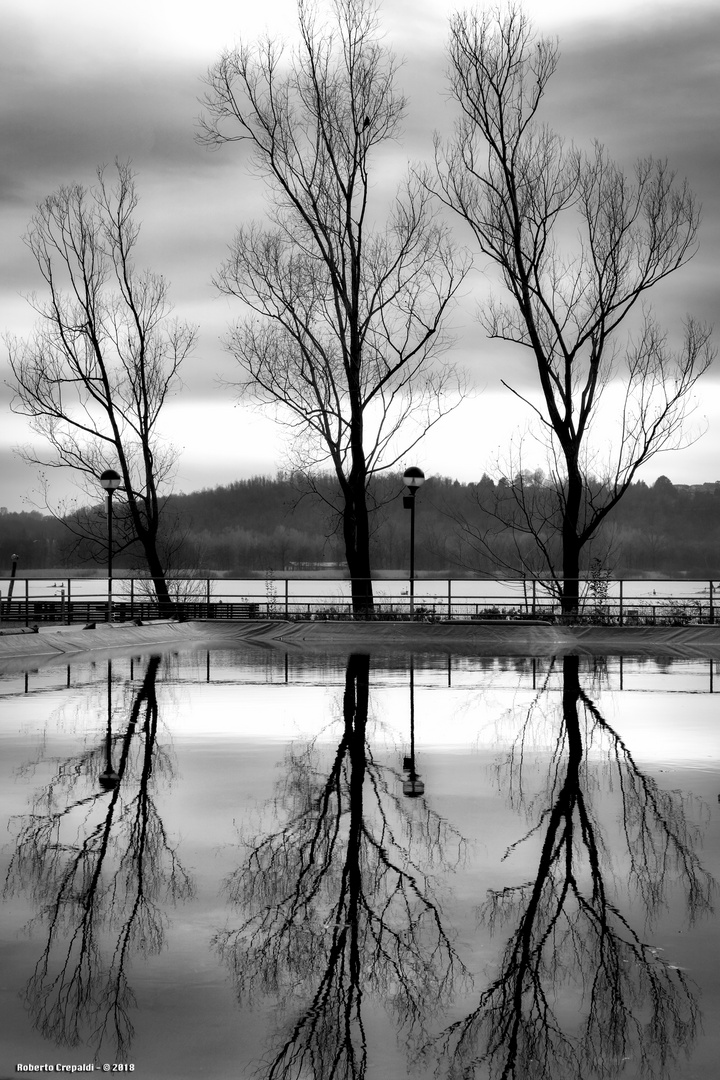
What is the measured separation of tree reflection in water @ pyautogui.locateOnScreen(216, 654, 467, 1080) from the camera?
A: 173 inches

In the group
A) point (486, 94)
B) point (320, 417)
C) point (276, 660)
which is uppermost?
point (486, 94)

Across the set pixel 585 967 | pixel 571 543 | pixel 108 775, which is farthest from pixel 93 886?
pixel 571 543

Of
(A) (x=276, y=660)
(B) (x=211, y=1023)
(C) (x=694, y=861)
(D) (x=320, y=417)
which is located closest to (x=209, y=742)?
(C) (x=694, y=861)

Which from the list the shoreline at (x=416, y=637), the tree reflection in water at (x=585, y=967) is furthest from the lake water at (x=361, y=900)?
the shoreline at (x=416, y=637)

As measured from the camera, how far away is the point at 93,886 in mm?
6098

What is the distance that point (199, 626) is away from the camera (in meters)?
26.8

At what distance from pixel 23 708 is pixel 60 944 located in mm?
8992

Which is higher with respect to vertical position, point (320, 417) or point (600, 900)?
point (320, 417)

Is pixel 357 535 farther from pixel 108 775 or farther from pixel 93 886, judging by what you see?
pixel 93 886

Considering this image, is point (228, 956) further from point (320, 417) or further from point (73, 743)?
point (320, 417)

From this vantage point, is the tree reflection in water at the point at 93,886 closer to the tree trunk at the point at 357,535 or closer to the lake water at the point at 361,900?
the lake water at the point at 361,900

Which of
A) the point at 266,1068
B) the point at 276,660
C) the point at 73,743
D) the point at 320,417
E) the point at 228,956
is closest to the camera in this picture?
the point at 266,1068

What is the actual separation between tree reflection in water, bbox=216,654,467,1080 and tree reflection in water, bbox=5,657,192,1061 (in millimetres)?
475

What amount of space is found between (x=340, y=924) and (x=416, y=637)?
20510 mm
